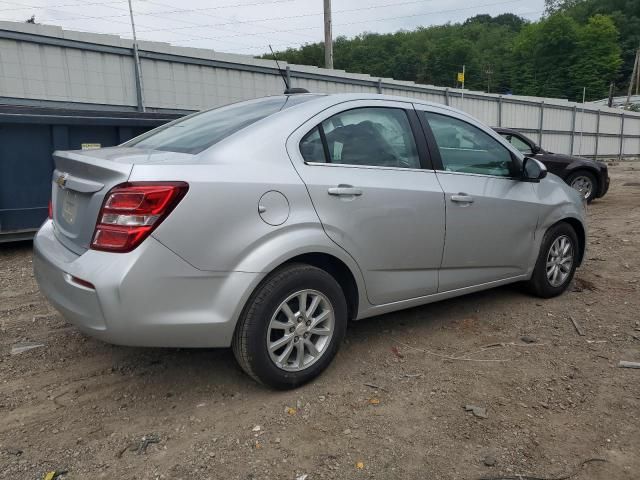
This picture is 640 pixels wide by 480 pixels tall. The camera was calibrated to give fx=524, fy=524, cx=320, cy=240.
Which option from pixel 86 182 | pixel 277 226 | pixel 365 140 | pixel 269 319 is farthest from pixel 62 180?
pixel 365 140

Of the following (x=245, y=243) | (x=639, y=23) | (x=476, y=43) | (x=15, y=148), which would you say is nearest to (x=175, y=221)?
(x=245, y=243)

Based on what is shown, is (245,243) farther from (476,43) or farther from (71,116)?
(476,43)

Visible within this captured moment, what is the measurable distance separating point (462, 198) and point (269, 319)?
168cm

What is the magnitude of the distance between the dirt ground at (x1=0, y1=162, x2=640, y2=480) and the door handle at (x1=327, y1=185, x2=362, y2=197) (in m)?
1.07

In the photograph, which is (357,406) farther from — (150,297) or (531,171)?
(531,171)

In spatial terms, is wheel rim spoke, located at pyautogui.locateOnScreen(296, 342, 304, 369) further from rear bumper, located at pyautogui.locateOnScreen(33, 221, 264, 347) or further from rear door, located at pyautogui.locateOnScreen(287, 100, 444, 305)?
rear door, located at pyautogui.locateOnScreen(287, 100, 444, 305)

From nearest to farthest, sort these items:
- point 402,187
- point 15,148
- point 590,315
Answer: point 402,187, point 590,315, point 15,148

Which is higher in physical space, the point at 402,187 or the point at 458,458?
the point at 402,187

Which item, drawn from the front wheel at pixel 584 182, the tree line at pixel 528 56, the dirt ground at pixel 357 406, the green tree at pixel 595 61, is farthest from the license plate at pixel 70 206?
the green tree at pixel 595 61

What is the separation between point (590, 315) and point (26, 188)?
19.2 feet

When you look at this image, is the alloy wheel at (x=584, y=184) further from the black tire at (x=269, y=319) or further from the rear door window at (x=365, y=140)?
the black tire at (x=269, y=319)

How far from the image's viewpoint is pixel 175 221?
94.7 inches

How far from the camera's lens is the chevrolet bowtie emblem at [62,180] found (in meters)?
2.87

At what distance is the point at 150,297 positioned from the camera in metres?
2.39
